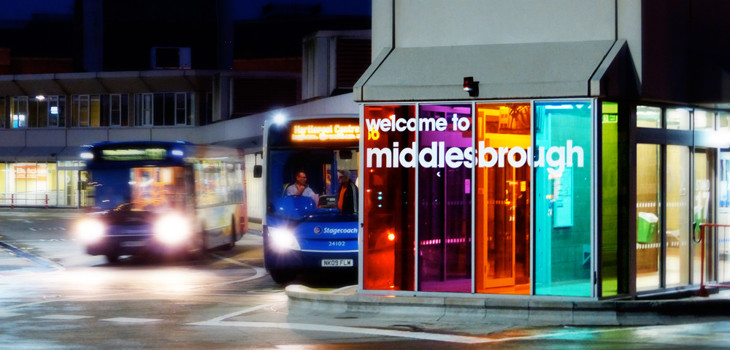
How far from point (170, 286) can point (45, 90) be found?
5716 centimetres

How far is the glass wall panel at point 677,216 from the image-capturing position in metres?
16.6

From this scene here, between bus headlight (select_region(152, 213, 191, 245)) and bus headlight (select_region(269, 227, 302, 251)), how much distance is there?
6.44 m

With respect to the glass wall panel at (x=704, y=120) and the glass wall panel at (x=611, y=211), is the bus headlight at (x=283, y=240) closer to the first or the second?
the glass wall panel at (x=611, y=211)

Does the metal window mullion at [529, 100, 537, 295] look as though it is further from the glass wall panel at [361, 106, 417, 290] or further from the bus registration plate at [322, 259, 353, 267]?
the bus registration plate at [322, 259, 353, 267]

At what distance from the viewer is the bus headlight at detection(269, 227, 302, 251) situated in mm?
21125

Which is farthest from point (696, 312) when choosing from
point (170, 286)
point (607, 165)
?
point (170, 286)

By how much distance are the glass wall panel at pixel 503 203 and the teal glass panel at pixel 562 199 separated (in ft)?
0.53

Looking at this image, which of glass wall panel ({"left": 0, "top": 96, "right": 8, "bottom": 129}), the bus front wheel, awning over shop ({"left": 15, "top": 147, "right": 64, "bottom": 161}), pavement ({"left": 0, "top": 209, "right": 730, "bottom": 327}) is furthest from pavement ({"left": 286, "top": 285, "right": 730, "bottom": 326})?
glass wall panel ({"left": 0, "top": 96, "right": 8, "bottom": 129})

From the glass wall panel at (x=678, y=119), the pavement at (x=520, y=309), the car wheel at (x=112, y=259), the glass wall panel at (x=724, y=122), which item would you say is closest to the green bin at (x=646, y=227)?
the pavement at (x=520, y=309)

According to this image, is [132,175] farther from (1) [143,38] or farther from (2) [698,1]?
(1) [143,38]

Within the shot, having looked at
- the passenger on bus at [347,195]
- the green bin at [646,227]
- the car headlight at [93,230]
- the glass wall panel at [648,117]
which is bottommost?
the car headlight at [93,230]

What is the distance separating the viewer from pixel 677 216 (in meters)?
16.8

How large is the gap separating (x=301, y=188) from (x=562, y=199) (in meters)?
6.87

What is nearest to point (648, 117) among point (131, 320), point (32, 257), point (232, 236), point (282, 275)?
point (131, 320)
